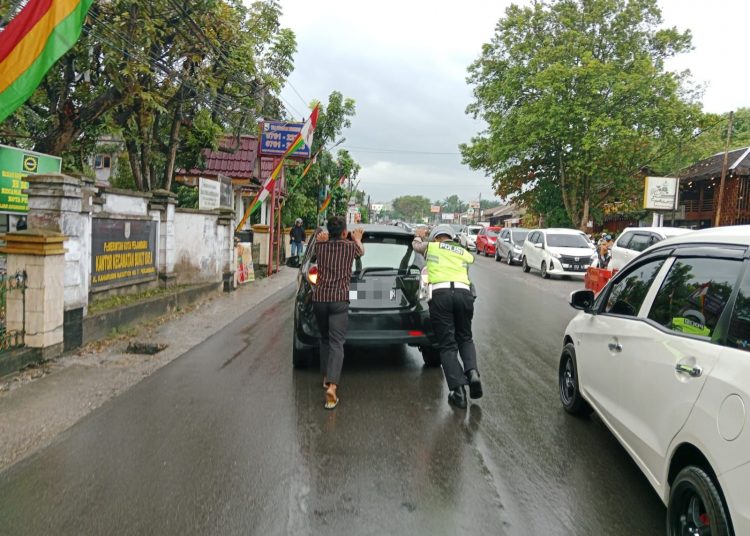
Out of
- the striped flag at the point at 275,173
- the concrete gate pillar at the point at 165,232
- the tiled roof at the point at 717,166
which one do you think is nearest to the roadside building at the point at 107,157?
the striped flag at the point at 275,173

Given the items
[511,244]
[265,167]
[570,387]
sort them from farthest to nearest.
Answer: [265,167] < [511,244] < [570,387]

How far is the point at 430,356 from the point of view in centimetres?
671

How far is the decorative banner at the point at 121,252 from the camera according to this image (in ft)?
27.7

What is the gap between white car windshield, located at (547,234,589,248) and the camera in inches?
773

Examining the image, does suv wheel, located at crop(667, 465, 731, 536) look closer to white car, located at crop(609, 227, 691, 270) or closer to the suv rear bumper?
the suv rear bumper

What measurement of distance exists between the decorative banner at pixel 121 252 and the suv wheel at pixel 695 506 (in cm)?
791

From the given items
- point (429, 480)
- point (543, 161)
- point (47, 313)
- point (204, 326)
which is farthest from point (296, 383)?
point (543, 161)

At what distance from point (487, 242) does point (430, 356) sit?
26.2 metres

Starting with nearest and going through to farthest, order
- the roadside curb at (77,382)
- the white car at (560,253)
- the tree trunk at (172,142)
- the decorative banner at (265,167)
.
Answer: the roadside curb at (77,382) → the tree trunk at (172,142) → the white car at (560,253) → the decorative banner at (265,167)

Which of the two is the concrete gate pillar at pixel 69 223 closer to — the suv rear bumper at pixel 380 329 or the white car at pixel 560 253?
the suv rear bumper at pixel 380 329

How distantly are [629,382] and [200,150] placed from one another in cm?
1741

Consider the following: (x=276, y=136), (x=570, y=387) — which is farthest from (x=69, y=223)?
(x=276, y=136)

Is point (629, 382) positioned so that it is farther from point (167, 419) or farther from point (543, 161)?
point (543, 161)

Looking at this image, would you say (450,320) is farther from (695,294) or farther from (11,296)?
(11,296)
